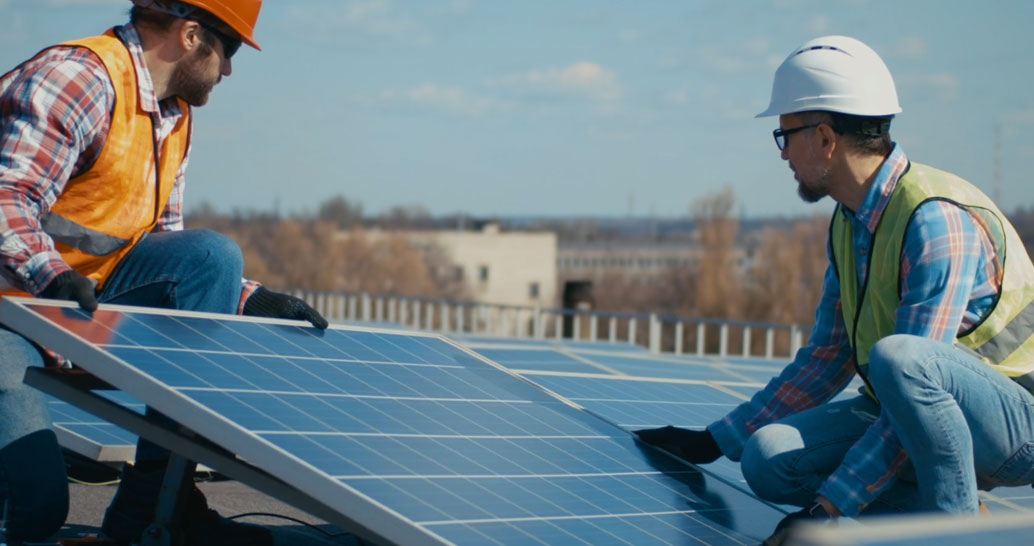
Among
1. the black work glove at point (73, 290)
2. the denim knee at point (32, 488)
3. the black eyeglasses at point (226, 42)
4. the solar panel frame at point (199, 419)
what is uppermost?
the black eyeglasses at point (226, 42)

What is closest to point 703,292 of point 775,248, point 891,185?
point 775,248

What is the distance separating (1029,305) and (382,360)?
2438mm

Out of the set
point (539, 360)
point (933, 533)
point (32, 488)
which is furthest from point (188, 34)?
point (539, 360)

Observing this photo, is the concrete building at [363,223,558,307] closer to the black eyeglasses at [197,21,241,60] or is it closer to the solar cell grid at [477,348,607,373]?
the solar cell grid at [477,348,607,373]

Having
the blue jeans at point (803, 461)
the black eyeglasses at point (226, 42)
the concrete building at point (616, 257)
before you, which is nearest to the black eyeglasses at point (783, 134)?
the blue jeans at point (803, 461)

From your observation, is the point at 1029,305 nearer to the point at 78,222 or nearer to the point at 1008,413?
the point at 1008,413

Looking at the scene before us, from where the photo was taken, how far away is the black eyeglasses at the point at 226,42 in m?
4.93

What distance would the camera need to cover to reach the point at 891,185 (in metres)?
4.64

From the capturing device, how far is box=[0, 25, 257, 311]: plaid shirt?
4234mm

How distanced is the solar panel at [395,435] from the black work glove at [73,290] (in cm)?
5

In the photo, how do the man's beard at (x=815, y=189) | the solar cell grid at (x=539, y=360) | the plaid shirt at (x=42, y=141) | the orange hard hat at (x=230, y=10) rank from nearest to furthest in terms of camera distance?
the plaid shirt at (x=42, y=141)
the man's beard at (x=815, y=189)
the orange hard hat at (x=230, y=10)
the solar cell grid at (x=539, y=360)

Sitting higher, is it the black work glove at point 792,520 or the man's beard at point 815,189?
the man's beard at point 815,189

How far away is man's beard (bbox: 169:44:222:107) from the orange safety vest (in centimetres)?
18

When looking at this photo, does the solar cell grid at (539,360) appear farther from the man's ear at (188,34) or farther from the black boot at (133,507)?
the man's ear at (188,34)
